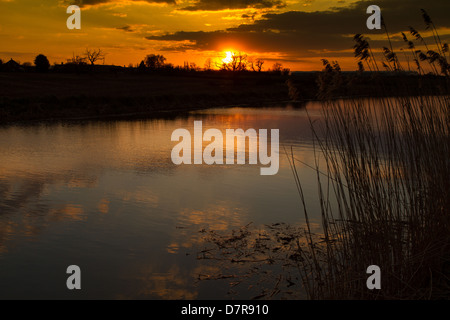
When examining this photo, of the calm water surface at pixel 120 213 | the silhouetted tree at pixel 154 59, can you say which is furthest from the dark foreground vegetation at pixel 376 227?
the silhouetted tree at pixel 154 59

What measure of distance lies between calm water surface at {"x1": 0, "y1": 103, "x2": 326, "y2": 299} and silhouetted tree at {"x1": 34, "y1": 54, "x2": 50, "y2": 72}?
5296cm

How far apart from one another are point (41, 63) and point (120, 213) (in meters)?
60.8

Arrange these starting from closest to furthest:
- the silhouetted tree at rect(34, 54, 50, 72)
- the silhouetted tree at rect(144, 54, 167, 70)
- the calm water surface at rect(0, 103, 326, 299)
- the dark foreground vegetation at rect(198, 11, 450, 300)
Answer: the dark foreground vegetation at rect(198, 11, 450, 300) < the calm water surface at rect(0, 103, 326, 299) < the silhouetted tree at rect(34, 54, 50, 72) < the silhouetted tree at rect(144, 54, 167, 70)

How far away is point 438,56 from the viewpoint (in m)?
4.25

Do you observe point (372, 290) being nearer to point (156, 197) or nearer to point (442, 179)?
point (442, 179)

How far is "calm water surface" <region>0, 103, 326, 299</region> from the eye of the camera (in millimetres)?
4223

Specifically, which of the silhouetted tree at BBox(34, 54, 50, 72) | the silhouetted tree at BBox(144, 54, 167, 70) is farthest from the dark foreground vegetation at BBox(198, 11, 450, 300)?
the silhouetted tree at BBox(144, 54, 167, 70)

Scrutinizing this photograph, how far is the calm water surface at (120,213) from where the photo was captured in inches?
166

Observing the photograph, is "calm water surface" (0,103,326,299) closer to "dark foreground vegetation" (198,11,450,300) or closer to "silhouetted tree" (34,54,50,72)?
"dark foreground vegetation" (198,11,450,300)

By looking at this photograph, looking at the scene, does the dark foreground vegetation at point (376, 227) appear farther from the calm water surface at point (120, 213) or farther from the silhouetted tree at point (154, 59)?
the silhouetted tree at point (154, 59)

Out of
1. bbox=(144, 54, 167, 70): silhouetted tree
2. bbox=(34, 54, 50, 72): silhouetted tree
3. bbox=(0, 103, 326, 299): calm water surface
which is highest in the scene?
bbox=(144, 54, 167, 70): silhouetted tree

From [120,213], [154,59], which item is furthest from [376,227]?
[154,59]

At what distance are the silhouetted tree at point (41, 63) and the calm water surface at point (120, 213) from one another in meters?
53.0

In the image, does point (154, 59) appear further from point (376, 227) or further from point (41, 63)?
point (376, 227)
